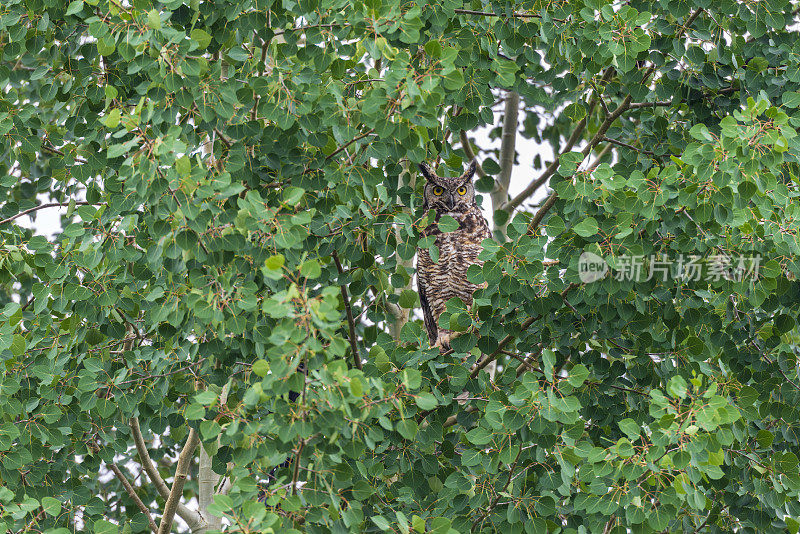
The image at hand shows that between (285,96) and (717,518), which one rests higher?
(285,96)

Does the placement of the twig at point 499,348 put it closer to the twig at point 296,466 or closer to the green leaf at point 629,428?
the green leaf at point 629,428

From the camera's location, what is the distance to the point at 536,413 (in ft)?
10.8

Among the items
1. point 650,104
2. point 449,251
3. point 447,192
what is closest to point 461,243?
point 449,251

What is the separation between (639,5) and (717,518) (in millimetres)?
2500

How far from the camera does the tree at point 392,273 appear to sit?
3021 mm

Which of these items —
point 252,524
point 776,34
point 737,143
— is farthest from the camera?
point 776,34

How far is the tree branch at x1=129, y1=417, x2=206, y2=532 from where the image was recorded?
14.6ft

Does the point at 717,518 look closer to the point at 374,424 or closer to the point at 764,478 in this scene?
the point at 764,478

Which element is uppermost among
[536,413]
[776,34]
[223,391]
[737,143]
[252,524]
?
[776,34]

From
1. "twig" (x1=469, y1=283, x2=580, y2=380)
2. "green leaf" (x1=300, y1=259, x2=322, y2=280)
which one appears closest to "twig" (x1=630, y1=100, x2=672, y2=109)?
"twig" (x1=469, y1=283, x2=580, y2=380)

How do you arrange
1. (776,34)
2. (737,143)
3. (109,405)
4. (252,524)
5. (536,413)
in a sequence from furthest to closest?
(776,34) < (109,405) < (536,413) < (737,143) < (252,524)

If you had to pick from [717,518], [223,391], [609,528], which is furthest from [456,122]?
[717,518]

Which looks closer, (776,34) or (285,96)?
(285,96)

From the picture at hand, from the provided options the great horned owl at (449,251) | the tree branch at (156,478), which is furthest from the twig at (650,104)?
the tree branch at (156,478)
